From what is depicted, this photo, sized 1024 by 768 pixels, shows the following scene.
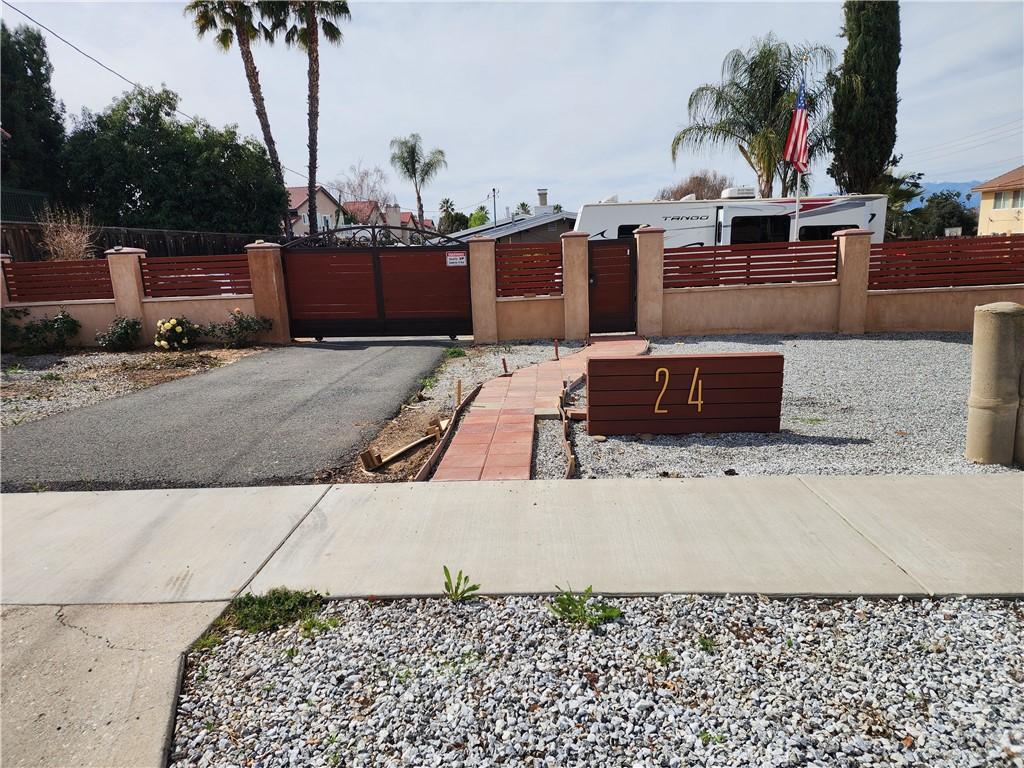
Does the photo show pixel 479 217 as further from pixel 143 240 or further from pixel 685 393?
pixel 685 393

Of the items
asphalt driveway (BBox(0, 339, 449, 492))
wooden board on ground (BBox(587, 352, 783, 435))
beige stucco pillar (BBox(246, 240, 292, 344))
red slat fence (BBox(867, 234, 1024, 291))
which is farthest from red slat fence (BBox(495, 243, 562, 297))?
wooden board on ground (BBox(587, 352, 783, 435))

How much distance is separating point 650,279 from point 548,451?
7619mm

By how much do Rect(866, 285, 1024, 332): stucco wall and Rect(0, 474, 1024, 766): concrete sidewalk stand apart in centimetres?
892

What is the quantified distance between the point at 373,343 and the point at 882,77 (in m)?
20.0

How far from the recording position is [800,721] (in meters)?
2.41

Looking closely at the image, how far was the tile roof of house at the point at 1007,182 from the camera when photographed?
40472 millimetres

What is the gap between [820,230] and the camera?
16781 mm

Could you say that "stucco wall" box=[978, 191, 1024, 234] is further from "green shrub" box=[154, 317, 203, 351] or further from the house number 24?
"green shrub" box=[154, 317, 203, 351]

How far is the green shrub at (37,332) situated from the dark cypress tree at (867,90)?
2424 centimetres

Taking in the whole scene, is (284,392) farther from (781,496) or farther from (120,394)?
(781,496)

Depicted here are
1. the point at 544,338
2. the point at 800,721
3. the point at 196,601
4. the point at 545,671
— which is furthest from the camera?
the point at 544,338

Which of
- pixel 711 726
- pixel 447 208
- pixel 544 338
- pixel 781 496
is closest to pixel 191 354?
pixel 544 338

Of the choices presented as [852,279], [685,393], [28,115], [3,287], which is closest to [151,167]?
[28,115]

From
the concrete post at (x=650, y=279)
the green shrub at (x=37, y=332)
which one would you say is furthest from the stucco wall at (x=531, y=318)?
the green shrub at (x=37, y=332)
